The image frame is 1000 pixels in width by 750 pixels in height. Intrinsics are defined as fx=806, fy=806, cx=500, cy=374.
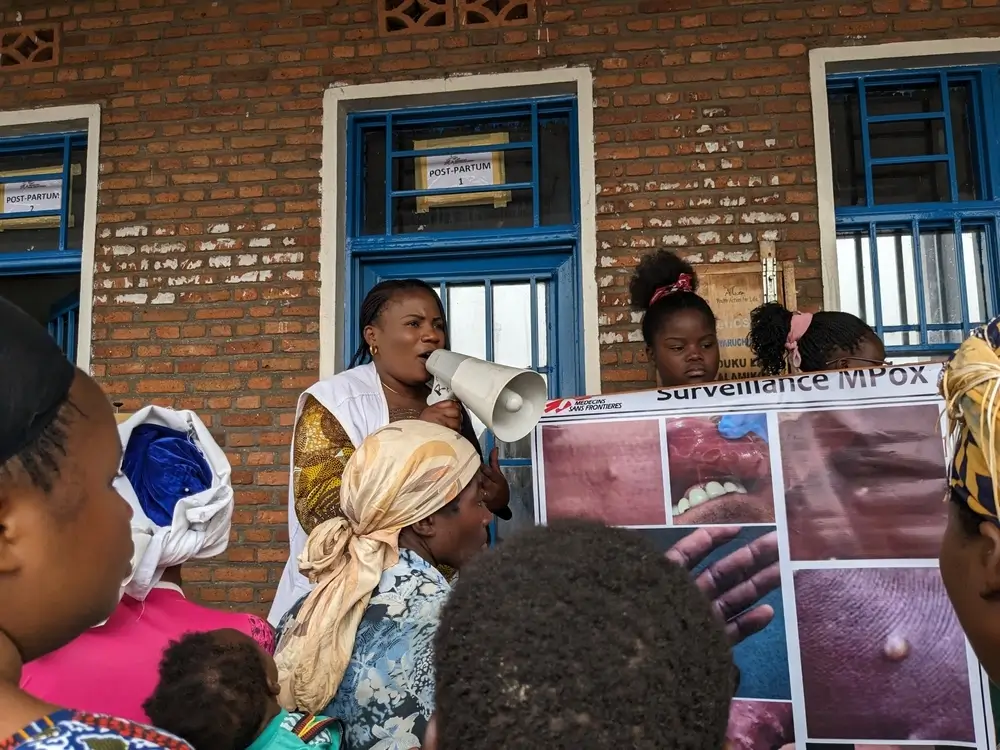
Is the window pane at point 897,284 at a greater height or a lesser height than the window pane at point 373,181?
lesser

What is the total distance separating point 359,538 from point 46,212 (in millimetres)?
3962

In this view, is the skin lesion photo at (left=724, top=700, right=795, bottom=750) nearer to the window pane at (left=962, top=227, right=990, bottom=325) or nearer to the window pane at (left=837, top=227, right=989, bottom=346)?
the window pane at (left=837, top=227, right=989, bottom=346)

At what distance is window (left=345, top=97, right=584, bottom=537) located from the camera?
416 cm

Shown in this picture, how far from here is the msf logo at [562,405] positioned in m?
2.48

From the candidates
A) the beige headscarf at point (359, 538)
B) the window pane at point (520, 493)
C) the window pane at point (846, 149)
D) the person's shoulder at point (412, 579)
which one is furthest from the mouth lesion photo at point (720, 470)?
the window pane at point (846, 149)

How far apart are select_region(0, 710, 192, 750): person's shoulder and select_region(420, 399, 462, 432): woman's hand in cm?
158

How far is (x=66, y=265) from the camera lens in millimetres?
4613

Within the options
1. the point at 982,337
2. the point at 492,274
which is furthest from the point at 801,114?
the point at 982,337

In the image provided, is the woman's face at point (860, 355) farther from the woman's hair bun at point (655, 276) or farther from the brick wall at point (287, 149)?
the brick wall at point (287, 149)

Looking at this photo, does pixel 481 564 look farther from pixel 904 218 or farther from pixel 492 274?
pixel 904 218

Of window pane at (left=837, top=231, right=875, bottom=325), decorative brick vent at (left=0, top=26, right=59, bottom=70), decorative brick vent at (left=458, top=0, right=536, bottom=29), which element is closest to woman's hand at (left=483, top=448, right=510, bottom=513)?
window pane at (left=837, top=231, right=875, bottom=325)

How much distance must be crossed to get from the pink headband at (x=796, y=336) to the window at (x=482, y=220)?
1.26 m

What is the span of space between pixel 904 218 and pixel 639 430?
7.94ft

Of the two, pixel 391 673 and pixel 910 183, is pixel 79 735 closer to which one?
pixel 391 673
